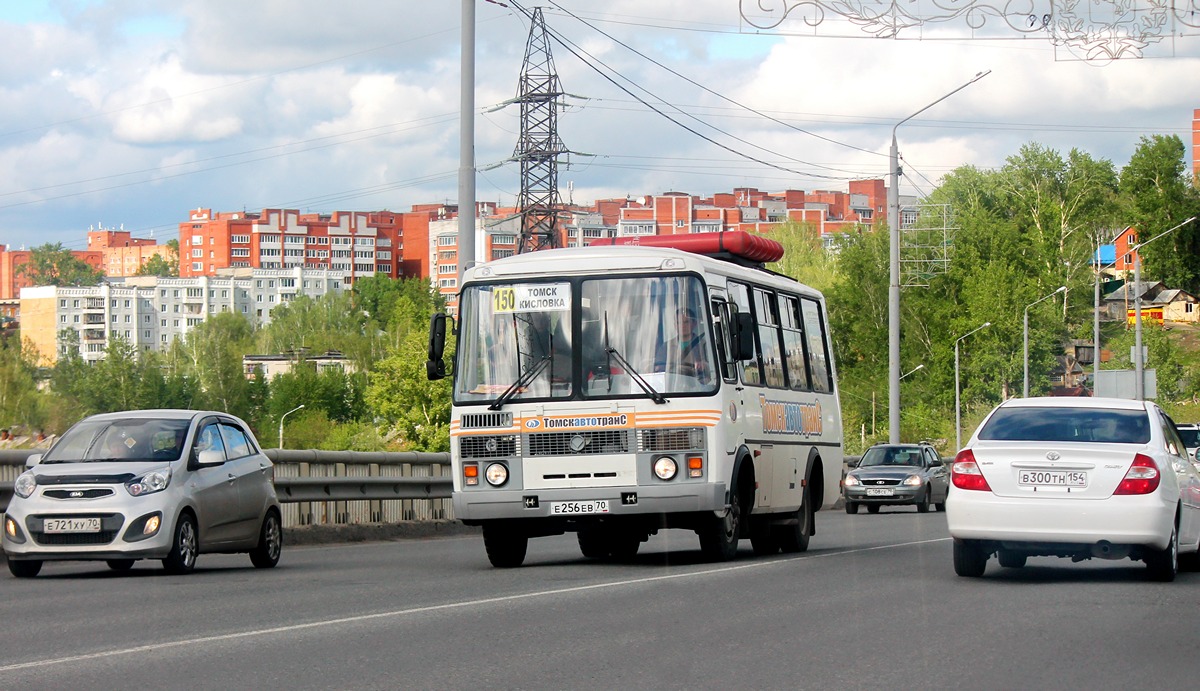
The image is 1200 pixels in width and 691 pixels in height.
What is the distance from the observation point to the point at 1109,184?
409 feet

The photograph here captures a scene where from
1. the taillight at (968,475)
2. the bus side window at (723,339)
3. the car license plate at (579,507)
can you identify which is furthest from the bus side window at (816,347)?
the taillight at (968,475)

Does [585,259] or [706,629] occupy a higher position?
[585,259]

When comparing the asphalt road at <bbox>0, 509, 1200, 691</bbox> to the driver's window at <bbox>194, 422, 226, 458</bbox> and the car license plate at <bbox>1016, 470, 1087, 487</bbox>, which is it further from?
the driver's window at <bbox>194, 422, 226, 458</bbox>

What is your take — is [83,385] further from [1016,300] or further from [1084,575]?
[1084,575]

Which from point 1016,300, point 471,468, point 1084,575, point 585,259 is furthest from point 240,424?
point 1016,300

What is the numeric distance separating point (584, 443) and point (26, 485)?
4.97 m

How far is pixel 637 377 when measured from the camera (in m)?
16.0

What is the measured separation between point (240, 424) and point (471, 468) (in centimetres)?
283

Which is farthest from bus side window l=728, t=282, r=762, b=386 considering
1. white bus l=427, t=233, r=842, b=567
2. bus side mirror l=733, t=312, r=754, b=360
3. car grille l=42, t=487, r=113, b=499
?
car grille l=42, t=487, r=113, b=499

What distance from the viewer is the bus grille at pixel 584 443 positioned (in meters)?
15.9

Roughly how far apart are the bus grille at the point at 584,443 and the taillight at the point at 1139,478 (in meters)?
4.59

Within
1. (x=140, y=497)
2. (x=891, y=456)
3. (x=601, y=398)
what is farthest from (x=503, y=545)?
(x=891, y=456)

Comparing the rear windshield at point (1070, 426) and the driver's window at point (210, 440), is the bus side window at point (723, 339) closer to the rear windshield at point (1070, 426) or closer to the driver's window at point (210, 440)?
the rear windshield at point (1070, 426)

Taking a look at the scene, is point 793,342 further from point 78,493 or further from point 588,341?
point 78,493
